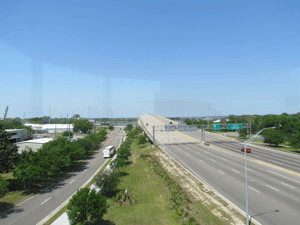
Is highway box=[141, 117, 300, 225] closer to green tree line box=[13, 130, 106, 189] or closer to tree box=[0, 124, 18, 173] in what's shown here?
green tree line box=[13, 130, 106, 189]

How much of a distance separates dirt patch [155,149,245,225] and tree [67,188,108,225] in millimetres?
11479

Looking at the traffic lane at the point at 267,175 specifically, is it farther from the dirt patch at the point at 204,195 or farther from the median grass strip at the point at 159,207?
the median grass strip at the point at 159,207

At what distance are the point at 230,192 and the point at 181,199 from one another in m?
7.03

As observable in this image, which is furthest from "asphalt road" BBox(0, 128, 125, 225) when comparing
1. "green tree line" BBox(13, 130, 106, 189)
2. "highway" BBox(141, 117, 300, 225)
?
"highway" BBox(141, 117, 300, 225)

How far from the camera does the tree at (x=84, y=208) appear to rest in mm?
16359

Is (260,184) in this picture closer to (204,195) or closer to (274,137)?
(204,195)

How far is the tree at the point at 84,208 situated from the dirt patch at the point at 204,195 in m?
11.5

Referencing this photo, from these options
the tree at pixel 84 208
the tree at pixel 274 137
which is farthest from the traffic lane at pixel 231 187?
the tree at pixel 274 137

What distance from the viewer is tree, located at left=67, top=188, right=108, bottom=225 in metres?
16.4

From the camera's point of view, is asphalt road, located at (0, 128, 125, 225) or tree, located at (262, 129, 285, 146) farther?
tree, located at (262, 129, 285, 146)

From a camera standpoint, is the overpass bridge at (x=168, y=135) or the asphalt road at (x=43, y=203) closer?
the asphalt road at (x=43, y=203)

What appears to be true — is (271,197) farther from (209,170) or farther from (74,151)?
(74,151)

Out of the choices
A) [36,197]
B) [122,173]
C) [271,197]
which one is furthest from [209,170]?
[36,197]

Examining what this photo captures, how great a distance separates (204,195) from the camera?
23.9 metres
